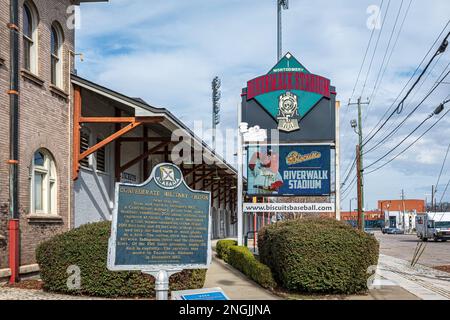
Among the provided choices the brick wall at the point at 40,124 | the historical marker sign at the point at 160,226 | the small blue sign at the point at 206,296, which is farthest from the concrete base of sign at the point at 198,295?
the brick wall at the point at 40,124

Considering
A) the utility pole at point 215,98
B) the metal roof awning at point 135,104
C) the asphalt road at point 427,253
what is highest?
the utility pole at point 215,98

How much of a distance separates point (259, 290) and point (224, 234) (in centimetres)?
3790

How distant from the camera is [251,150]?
19484 mm

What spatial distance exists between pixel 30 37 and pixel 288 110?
8.33 m

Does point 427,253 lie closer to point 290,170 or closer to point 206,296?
point 290,170

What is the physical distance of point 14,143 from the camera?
1355cm

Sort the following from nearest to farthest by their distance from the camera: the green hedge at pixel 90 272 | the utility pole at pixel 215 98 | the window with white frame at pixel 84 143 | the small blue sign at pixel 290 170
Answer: the green hedge at pixel 90 272
the window with white frame at pixel 84 143
the small blue sign at pixel 290 170
the utility pole at pixel 215 98

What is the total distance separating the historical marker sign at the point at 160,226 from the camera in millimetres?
7035

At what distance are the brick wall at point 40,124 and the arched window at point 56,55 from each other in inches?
5.3

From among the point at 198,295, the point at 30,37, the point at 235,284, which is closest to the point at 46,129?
the point at 30,37

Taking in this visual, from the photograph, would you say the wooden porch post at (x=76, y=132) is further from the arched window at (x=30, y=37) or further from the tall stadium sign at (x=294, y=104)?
the tall stadium sign at (x=294, y=104)

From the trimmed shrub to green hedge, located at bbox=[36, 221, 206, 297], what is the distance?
9.27ft

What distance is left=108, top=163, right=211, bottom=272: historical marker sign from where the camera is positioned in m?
7.04
